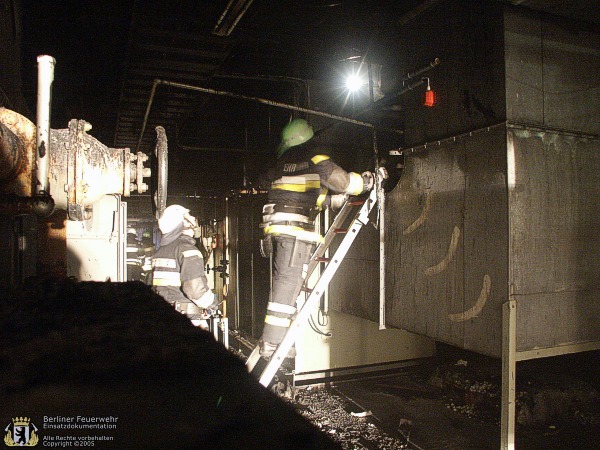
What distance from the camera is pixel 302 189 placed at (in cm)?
442

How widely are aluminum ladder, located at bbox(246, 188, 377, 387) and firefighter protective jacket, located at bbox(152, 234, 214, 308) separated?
1.55m

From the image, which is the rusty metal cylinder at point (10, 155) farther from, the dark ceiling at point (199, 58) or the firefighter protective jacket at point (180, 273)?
the firefighter protective jacket at point (180, 273)

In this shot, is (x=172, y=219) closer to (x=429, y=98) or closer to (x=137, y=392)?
(x=429, y=98)

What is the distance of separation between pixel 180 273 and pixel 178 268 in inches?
3.1

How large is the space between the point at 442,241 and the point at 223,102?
5.73m

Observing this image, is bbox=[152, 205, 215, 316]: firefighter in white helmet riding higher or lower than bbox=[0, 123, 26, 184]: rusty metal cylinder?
lower

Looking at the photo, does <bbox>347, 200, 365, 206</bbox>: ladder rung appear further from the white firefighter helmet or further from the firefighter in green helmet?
the white firefighter helmet

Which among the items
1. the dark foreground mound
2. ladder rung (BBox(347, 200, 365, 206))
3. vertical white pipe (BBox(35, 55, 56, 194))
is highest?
vertical white pipe (BBox(35, 55, 56, 194))

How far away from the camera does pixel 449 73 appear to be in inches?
153

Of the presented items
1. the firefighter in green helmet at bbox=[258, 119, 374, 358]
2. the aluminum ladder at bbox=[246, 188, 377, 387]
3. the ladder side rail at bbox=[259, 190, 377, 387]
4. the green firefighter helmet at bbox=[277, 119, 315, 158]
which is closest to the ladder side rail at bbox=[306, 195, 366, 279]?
the aluminum ladder at bbox=[246, 188, 377, 387]

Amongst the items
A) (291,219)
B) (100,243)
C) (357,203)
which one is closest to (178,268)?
(100,243)

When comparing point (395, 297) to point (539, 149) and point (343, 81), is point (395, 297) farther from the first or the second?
point (343, 81)

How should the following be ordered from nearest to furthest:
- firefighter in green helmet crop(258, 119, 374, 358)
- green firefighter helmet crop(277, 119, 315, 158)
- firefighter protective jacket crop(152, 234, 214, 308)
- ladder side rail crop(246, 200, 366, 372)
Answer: firefighter in green helmet crop(258, 119, 374, 358) < ladder side rail crop(246, 200, 366, 372) < green firefighter helmet crop(277, 119, 315, 158) < firefighter protective jacket crop(152, 234, 214, 308)

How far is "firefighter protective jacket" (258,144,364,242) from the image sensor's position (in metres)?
4.35
